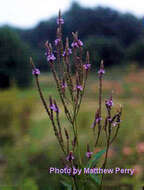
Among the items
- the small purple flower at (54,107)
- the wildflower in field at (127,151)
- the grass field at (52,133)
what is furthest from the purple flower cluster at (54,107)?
the wildflower in field at (127,151)

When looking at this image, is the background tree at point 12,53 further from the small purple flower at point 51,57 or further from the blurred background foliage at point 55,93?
the small purple flower at point 51,57

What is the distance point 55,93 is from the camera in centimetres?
159

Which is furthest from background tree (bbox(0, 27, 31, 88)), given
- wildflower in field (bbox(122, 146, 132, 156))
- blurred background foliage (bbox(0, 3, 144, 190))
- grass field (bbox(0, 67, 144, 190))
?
wildflower in field (bbox(122, 146, 132, 156))

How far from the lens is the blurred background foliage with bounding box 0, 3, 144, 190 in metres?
1.11

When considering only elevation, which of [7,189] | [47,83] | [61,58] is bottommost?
[7,189]

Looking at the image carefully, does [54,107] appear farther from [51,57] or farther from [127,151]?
[127,151]

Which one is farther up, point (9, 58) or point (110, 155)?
point (9, 58)

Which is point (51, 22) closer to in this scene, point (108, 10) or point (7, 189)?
point (108, 10)

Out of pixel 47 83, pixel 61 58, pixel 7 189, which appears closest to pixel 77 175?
pixel 61 58

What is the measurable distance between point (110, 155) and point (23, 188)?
0.69 m

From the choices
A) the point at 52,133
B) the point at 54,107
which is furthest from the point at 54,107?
the point at 52,133

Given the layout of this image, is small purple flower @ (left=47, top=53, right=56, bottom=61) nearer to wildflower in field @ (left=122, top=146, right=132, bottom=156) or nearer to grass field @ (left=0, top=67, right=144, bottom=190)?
grass field @ (left=0, top=67, right=144, bottom=190)

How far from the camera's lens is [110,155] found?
1637mm

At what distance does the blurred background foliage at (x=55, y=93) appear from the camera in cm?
111
